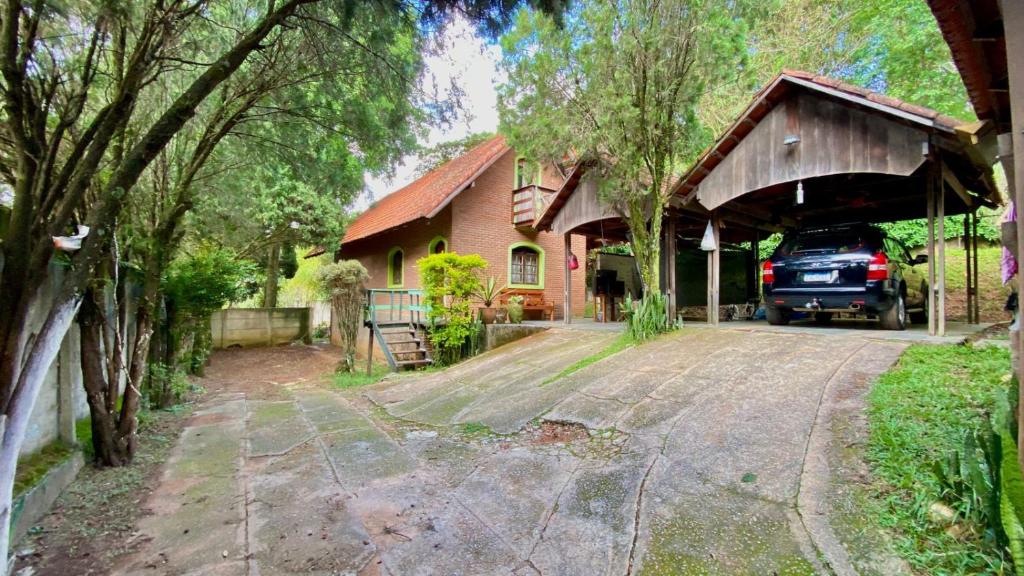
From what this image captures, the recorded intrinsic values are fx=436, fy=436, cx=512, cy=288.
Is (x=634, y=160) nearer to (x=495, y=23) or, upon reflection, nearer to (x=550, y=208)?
(x=550, y=208)

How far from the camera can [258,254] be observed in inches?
632

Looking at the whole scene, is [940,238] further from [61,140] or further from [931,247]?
[61,140]

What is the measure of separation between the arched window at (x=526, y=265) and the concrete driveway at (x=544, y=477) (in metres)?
7.48

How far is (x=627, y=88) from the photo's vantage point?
285 inches

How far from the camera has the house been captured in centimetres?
1273

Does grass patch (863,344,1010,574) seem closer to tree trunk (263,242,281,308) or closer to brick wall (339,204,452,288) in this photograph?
brick wall (339,204,452,288)

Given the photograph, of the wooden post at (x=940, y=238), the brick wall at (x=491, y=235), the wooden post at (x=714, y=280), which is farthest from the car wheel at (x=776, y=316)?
the brick wall at (x=491, y=235)

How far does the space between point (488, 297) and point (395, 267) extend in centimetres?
514

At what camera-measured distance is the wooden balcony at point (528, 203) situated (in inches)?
522

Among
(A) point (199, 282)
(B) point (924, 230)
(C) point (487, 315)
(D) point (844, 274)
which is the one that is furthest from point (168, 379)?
(B) point (924, 230)

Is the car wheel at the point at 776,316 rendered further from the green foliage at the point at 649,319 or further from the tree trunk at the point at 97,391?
the tree trunk at the point at 97,391

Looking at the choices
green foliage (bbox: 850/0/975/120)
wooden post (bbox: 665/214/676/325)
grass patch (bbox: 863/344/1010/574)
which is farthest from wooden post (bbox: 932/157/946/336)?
green foliage (bbox: 850/0/975/120)

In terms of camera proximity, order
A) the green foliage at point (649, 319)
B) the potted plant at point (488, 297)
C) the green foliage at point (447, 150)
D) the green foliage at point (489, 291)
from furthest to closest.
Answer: the green foliage at point (447, 150) → the green foliage at point (489, 291) → the potted plant at point (488, 297) → the green foliage at point (649, 319)

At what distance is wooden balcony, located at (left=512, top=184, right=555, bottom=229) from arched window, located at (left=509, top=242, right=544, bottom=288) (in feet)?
2.45
